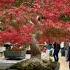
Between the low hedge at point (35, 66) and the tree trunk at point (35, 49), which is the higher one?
the tree trunk at point (35, 49)

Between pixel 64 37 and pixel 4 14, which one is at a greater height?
pixel 4 14

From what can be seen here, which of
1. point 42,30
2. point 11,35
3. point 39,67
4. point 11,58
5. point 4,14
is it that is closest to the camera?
point 4,14

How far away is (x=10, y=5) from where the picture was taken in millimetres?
9195

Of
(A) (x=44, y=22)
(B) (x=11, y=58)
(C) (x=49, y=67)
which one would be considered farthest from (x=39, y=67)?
(B) (x=11, y=58)

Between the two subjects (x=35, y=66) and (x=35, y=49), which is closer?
(x=35, y=66)

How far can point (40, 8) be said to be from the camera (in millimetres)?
9000

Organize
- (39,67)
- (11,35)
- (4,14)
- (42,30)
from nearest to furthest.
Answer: (4,14) < (42,30) < (11,35) < (39,67)

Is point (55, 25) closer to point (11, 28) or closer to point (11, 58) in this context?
point (11, 28)

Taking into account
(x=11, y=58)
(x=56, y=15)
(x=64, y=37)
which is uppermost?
(x=56, y=15)

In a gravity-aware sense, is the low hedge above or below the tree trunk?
below

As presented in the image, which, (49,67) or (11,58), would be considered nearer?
(49,67)

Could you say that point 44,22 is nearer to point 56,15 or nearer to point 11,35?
point 56,15

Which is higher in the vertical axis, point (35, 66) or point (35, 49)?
point (35, 49)

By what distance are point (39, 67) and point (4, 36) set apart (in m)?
2.06
